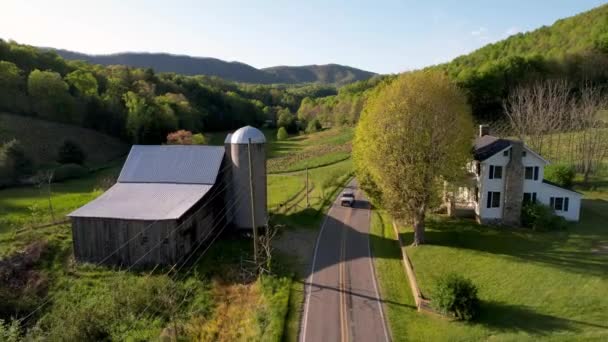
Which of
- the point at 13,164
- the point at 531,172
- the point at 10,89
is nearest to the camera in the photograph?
the point at 531,172

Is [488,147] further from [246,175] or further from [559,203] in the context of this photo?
[246,175]

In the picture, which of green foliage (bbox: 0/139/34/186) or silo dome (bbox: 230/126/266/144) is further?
green foliage (bbox: 0/139/34/186)

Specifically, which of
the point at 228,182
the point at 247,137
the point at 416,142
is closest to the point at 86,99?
the point at 228,182

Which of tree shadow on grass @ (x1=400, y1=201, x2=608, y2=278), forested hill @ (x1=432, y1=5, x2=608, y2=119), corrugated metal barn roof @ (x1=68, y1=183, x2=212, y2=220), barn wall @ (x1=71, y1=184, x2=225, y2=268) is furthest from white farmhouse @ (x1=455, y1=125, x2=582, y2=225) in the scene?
forested hill @ (x1=432, y1=5, x2=608, y2=119)

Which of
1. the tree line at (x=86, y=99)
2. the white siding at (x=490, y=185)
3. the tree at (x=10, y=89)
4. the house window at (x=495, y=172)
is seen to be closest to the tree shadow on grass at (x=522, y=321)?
the white siding at (x=490, y=185)

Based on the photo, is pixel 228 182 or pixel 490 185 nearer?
pixel 490 185

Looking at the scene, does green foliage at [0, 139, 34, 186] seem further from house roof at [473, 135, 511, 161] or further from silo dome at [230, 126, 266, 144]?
house roof at [473, 135, 511, 161]
